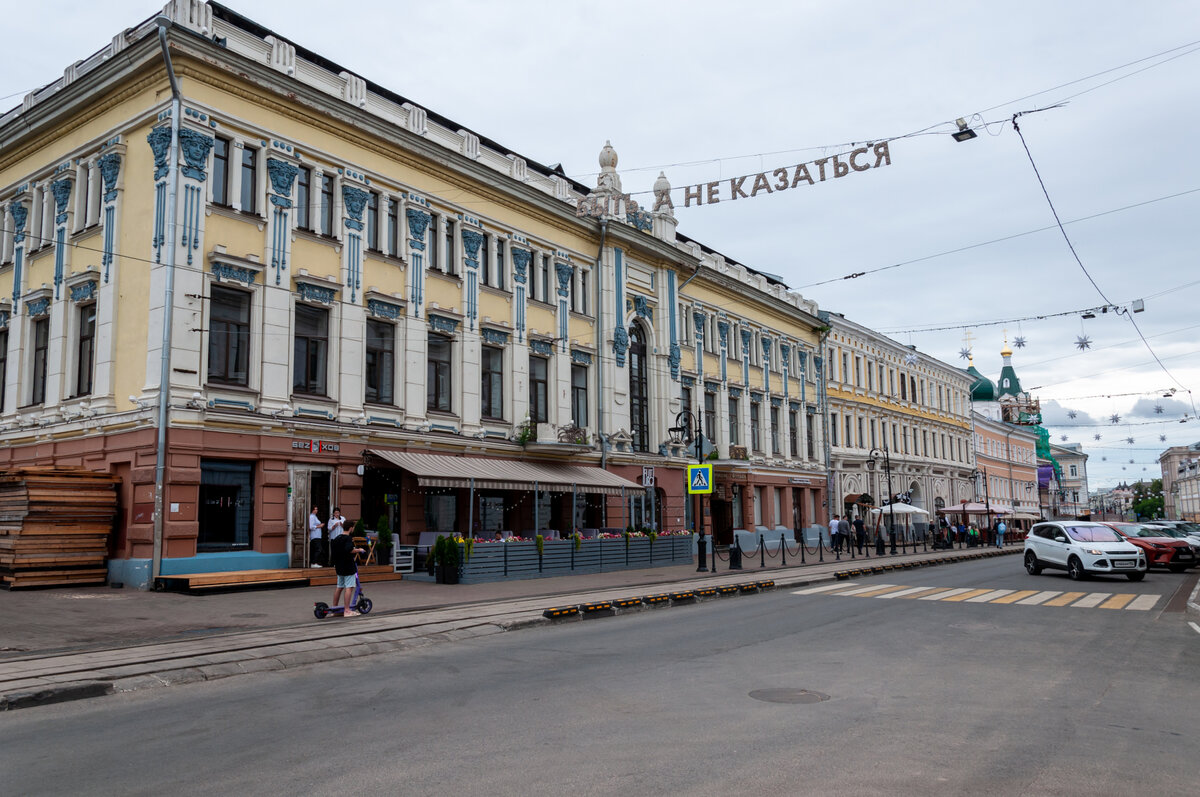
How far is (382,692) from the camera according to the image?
910 centimetres

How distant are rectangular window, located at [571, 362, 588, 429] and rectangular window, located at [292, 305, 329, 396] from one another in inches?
428

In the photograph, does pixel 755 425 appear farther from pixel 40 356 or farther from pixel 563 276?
pixel 40 356

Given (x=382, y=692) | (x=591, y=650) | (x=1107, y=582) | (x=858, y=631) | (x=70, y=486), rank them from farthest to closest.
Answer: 1. (x=1107, y=582)
2. (x=70, y=486)
3. (x=858, y=631)
4. (x=591, y=650)
5. (x=382, y=692)

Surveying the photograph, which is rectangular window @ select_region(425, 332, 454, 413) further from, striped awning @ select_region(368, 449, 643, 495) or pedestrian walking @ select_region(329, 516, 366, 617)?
pedestrian walking @ select_region(329, 516, 366, 617)

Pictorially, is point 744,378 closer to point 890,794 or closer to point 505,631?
point 505,631

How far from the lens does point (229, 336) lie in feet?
69.6

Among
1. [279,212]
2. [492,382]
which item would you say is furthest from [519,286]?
[279,212]

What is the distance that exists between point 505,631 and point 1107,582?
656 inches

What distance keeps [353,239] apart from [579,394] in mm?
11274

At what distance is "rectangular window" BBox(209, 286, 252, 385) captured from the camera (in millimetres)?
20844

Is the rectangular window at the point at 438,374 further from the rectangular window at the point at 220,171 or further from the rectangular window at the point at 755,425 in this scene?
the rectangular window at the point at 755,425

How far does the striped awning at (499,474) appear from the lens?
23312 mm

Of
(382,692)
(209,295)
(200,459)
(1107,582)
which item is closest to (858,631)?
(382,692)

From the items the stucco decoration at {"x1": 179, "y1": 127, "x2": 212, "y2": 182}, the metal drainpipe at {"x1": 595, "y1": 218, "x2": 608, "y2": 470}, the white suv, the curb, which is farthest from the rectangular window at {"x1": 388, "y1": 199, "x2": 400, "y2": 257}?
the white suv
